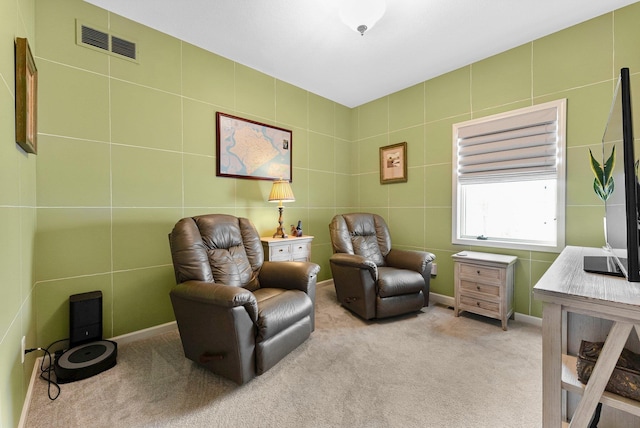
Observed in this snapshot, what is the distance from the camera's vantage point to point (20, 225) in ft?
4.88

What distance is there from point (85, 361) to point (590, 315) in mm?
2741

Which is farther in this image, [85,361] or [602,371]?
[85,361]

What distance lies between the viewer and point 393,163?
12.4ft

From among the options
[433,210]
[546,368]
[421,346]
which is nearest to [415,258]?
[433,210]

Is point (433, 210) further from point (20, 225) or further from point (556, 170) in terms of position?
point (20, 225)

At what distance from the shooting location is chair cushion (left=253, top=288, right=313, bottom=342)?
69.8 inches

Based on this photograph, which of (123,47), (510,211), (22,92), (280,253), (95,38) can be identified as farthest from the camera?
(280,253)

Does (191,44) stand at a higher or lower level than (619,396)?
higher

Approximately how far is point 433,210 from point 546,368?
263cm

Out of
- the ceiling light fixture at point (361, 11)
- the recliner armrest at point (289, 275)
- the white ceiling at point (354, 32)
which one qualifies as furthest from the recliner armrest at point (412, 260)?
the ceiling light fixture at point (361, 11)

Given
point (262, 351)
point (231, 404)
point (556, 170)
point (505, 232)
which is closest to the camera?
point (231, 404)

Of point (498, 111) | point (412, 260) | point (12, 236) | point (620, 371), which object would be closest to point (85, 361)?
point (12, 236)

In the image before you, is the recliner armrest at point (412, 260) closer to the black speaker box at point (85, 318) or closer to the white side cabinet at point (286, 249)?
the white side cabinet at point (286, 249)

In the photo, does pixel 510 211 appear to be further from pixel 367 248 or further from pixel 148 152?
pixel 148 152
